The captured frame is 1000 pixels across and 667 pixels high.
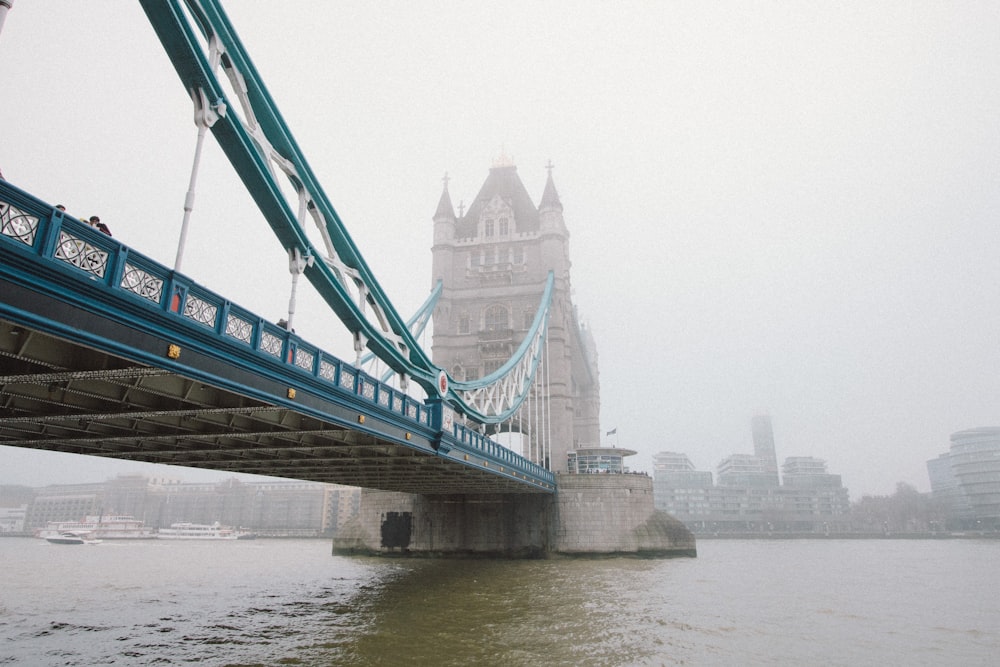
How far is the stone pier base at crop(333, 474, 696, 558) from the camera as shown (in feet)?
131

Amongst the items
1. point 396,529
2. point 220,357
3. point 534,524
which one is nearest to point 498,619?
point 220,357

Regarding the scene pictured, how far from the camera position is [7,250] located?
21.4 ft

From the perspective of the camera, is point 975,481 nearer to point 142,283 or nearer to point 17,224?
point 142,283

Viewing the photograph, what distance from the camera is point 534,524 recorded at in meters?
40.6

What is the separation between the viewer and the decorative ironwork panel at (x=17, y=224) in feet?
21.4

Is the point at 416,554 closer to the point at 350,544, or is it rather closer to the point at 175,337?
the point at 350,544

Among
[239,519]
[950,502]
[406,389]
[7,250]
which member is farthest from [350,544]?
[950,502]

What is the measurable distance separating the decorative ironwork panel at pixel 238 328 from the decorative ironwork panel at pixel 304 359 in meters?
1.65

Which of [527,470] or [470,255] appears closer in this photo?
[527,470]

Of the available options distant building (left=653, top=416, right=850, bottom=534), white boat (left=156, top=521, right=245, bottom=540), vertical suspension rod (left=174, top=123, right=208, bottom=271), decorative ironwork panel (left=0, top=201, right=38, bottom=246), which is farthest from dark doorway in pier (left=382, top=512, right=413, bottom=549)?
distant building (left=653, top=416, right=850, bottom=534)

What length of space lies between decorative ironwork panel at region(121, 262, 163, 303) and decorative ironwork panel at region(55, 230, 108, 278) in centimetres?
33

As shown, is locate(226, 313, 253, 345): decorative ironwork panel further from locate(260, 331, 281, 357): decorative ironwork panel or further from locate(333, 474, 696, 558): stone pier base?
locate(333, 474, 696, 558): stone pier base

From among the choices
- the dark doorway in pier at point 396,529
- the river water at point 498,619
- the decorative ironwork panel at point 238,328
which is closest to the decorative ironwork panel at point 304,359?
the decorative ironwork panel at point 238,328

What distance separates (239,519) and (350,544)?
338 ft
